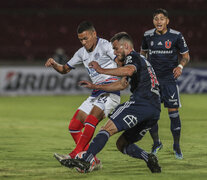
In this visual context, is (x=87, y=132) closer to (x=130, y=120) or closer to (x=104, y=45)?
(x=130, y=120)

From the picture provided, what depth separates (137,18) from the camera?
85.0 feet

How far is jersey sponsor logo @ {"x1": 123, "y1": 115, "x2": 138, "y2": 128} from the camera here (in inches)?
205

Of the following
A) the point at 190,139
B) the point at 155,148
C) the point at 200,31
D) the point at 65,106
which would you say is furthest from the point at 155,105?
the point at 200,31

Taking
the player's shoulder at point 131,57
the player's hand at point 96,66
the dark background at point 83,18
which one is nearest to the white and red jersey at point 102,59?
the player's shoulder at point 131,57

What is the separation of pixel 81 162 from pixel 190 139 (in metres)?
3.81

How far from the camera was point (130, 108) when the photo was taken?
5312 mm

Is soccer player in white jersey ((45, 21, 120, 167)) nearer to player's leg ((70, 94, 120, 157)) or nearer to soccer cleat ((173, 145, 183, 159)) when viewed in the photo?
player's leg ((70, 94, 120, 157))

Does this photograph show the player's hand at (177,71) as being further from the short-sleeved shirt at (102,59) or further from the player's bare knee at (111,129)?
the player's bare knee at (111,129)

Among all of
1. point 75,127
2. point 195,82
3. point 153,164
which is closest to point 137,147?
point 153,164

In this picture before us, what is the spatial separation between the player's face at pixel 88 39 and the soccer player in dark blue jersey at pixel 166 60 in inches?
48.5

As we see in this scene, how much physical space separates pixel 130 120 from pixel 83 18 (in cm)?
2088

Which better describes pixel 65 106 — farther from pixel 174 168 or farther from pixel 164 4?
pixel 164 4

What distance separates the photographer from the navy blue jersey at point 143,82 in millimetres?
5328

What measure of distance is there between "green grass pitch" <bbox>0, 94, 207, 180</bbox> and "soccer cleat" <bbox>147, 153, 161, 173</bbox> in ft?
0.27
